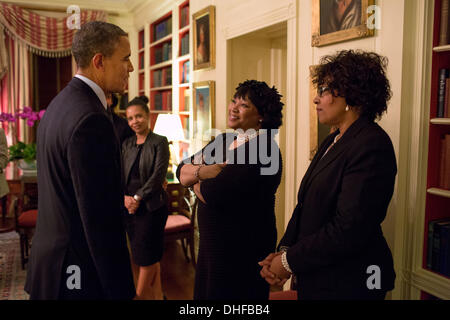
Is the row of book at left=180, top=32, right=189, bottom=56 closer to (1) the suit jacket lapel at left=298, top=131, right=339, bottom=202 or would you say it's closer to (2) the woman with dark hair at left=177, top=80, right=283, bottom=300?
(2) the woman with dark hair at left=177, top=80, right=283, bottom=300

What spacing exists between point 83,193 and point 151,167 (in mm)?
1689

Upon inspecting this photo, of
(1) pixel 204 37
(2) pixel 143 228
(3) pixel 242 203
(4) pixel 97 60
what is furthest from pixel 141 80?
(4) pixel 97 60

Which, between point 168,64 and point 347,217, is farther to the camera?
point 168,64

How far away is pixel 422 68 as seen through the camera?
199 centimetres

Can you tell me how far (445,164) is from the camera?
6.57ft

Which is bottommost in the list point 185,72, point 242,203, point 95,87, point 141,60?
point 242,203

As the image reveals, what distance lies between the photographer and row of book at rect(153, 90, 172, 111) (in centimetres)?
578

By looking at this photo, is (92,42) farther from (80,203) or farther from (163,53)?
(163,53)

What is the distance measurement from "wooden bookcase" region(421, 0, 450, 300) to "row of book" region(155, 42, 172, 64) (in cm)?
419

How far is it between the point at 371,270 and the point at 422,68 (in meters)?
1.11

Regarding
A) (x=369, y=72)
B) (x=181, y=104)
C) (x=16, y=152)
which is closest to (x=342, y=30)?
(x=369, y=72)

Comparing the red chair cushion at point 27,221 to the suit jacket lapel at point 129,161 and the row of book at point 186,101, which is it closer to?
the suit jacket lapel at point 129,161
